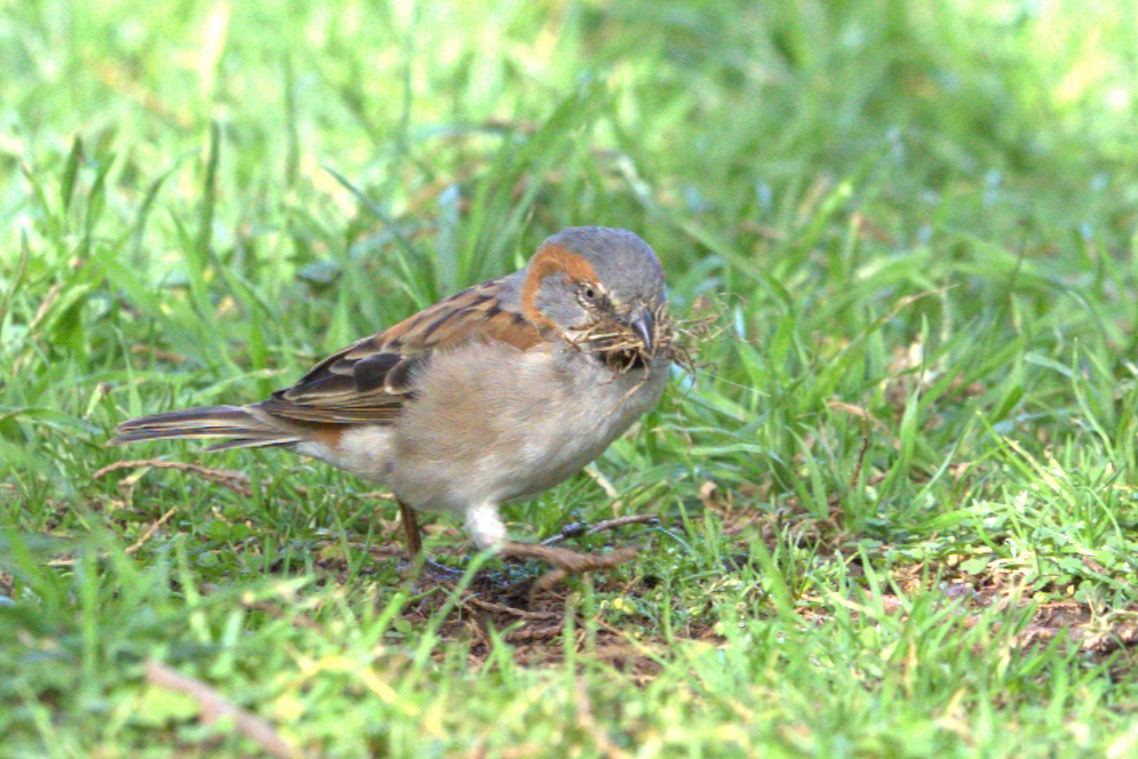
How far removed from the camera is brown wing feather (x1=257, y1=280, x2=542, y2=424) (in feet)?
15.6

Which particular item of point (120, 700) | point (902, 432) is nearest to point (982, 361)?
point (902, 432)

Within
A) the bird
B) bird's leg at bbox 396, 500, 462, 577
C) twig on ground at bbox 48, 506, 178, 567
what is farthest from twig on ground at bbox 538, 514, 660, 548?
twig on ground at bbox 48, 506, 178, 567

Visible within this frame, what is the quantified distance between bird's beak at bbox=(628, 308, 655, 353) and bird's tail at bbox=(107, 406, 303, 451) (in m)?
1.21

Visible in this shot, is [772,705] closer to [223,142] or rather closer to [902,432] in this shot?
[902,432]

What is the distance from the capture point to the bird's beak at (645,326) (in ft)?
14.6

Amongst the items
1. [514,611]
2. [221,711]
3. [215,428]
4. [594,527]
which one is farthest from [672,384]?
[221,711]

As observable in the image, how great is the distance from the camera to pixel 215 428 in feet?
15.7

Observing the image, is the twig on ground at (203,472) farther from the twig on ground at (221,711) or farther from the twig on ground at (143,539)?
the twig on ground at (221,711)

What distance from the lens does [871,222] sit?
7.15 metres

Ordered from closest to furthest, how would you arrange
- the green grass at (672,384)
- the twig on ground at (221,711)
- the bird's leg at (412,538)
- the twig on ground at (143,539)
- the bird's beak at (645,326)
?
the twig on ground at (221,711) < the green grass at (672,384) < the twig on ground at (143,539) < the bird's beak at (645,326) < the bird's leg at (412,538)

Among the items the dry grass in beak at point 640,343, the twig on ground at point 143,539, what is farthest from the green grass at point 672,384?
the dry grass in beak at point 640,343

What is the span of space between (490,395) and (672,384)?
2.76 ft

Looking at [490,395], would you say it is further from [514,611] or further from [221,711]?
[221,711]

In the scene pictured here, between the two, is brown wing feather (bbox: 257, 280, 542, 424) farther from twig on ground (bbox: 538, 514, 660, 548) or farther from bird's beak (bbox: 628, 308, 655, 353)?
twig on ground (bbox: 538, 514, 660, 548)
